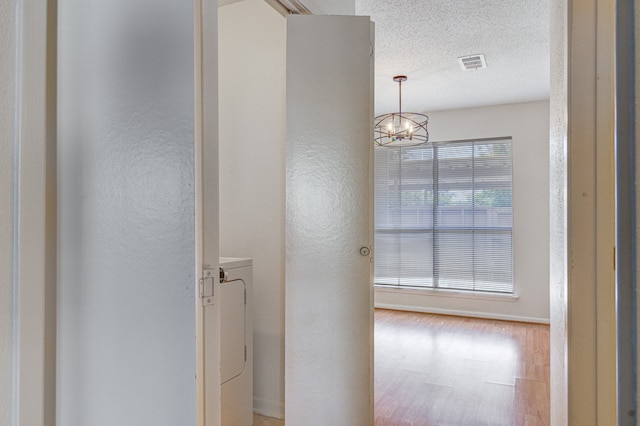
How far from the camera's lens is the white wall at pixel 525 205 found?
4.84 m

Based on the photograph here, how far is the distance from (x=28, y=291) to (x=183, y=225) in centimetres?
32

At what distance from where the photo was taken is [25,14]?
29.7 inches

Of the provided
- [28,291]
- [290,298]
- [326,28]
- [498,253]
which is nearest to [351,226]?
[290,298]

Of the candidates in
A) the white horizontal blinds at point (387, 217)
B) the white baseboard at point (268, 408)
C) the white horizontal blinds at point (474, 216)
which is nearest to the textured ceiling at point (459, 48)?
the white horizontal blinds at point (474, 216)

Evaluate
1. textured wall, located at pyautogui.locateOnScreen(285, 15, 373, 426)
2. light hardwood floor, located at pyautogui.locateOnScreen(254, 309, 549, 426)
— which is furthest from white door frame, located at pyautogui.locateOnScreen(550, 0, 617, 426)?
light hardwood floor, located at pyautogui.locateOnScreen(254, 309, 549, 426)

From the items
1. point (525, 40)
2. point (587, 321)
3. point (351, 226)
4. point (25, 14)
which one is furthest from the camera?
point (525, 40)

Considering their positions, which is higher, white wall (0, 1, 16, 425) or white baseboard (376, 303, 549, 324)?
white wall (0, 1, 16, 425)

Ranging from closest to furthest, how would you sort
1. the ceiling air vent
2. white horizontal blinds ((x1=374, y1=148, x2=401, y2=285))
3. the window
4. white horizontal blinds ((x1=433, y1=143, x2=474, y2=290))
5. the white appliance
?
the white appliance → the ceiling air vent → the window → white horizontal blinds ((x1=433, y1=143, x2=474, y2=290)) → white horizontal blinds ((x1=374, y1=148, x2=401, y2=285))

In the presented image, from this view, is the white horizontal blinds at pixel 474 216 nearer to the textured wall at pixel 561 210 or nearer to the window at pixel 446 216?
the window at pixel 446 216

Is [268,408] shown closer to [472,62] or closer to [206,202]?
[206,202]

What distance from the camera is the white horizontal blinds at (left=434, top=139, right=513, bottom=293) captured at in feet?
16.6

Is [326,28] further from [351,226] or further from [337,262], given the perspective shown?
[337,262]

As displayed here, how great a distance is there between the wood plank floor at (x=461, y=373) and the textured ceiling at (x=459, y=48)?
8.65ft

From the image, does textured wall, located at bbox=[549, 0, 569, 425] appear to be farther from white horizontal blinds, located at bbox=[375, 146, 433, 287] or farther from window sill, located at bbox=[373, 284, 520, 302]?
white horizontal blinds, located at bbox=[375, 146, 433, 287]
